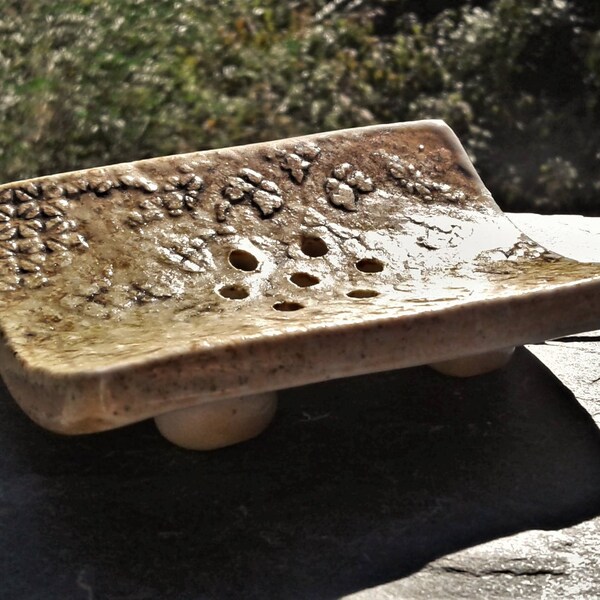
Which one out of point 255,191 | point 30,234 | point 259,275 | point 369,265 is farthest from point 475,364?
point 30,234

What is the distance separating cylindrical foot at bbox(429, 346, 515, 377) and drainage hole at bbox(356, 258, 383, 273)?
31cm

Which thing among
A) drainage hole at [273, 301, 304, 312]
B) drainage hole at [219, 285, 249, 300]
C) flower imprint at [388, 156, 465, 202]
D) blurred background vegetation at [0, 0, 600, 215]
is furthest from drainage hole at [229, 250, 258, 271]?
blurred background vegetation at [0, 0, 600, 215]

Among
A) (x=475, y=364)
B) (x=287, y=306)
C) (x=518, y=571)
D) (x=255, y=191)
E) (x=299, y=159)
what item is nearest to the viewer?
(x=518, y=571)

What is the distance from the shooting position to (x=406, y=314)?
2688 mm

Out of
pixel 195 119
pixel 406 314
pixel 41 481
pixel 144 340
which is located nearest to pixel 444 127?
pixel 406 314

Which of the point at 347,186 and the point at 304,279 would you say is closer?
the point at 304,279

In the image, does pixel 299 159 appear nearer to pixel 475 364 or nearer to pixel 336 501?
pixel 475 364

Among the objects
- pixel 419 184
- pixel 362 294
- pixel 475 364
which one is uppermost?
pixel 419 184

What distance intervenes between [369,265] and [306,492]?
A: 28.2 inches

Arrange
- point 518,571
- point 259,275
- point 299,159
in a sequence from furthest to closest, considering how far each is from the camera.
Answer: point 299,159
point 259,275
point 518,571

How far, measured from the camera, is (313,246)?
330cm

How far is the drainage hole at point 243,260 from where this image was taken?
321 centimetres

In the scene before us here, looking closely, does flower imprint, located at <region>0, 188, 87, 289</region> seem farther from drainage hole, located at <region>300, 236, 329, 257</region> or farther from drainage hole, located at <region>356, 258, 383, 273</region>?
drainage hole, located at <region>356, 258, 383, 273</region>

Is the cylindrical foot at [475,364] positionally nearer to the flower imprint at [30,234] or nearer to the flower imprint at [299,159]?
the flower imprint at [299,159]
